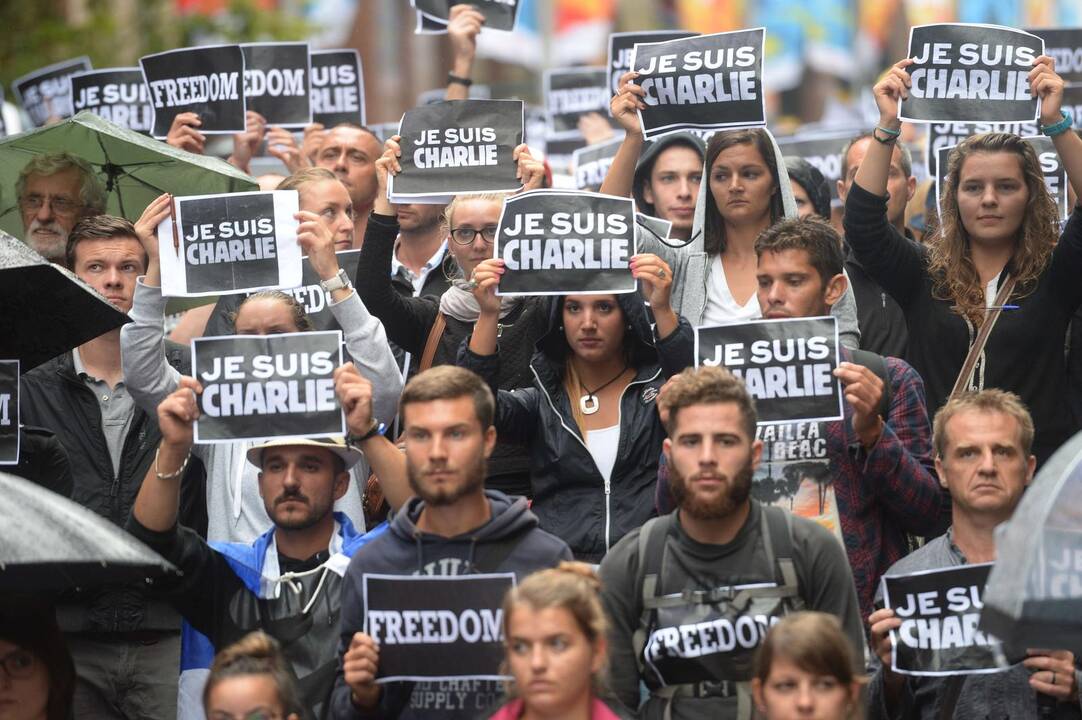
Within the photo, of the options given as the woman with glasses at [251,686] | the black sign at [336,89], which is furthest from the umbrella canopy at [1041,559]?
the black sign at [336,89]

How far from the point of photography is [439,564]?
22.4ft

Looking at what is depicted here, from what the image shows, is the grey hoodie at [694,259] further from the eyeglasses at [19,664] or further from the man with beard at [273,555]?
the eyeglasses at [19,664]

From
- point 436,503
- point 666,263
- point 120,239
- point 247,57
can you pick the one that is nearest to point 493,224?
point 666,263

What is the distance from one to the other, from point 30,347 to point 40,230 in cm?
171

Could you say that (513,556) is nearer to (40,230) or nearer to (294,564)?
(294,564)

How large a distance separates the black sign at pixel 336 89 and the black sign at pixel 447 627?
5276 millimetres

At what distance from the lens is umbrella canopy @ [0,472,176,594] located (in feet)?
19.7

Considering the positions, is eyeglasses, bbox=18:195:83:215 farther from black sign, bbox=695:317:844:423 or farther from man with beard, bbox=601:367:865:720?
man with beard, bbox=601:367:865:720

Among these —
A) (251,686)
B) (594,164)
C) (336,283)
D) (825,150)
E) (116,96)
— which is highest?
(116,96)

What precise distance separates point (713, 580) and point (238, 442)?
83.6 inches

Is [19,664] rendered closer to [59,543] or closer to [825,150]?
[59,543]

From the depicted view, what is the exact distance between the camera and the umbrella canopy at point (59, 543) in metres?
5.99

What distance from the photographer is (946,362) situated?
324 inches

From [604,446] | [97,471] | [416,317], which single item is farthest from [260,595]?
[416,317]
